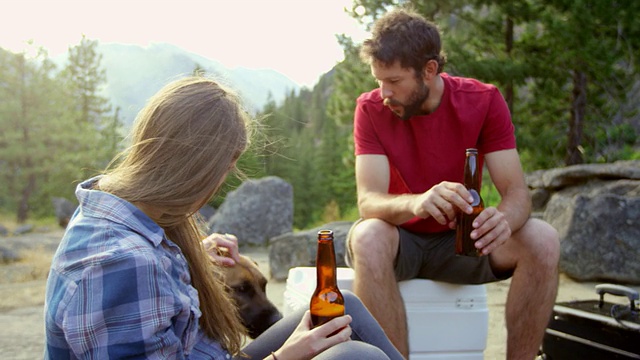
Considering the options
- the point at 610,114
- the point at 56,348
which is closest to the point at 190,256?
the point at 56,348

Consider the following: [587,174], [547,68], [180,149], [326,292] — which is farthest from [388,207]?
[547,68]

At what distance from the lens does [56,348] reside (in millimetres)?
1470

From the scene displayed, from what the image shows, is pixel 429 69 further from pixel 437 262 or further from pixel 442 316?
pixel 442 316

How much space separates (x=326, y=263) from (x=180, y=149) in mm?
613

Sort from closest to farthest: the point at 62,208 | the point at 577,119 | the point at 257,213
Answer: the point at 257,213, the point at 577,119, the point at 62,208

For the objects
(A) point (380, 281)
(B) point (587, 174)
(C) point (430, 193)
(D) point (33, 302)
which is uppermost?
A: (C) point (430, 193)

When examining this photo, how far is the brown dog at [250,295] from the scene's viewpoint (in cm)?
249

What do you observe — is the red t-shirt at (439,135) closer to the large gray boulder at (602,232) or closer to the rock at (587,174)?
the large gray boulder at (602,232)

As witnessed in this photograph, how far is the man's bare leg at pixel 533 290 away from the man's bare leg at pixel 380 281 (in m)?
0.53

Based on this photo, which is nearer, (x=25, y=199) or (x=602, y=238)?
(x=602, y=238)

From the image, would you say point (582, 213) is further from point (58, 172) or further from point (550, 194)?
point (58, 172)

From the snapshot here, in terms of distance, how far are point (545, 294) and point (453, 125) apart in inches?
36.1

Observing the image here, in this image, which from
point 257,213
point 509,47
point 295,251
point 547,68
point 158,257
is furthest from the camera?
point 509,47

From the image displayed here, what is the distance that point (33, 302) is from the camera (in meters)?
6.39
